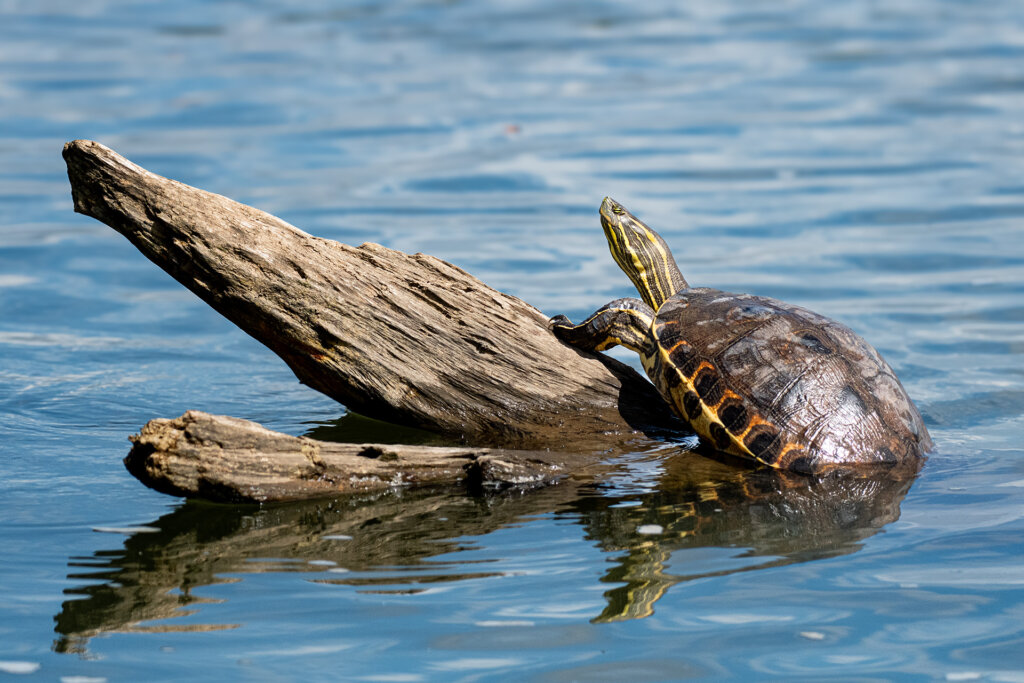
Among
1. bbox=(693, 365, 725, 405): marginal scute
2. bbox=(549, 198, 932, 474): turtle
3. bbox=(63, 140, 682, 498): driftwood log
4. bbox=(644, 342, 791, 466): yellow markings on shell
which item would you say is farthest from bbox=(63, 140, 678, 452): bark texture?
bbox=(693, 365, 725, 405): marginal scute

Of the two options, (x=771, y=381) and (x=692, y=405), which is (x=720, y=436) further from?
(x=771, y=381)

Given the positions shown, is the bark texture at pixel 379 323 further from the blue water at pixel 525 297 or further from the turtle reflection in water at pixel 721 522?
the turtle reflection in water at pixel 721 522

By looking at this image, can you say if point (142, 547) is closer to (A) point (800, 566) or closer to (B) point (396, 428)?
(B) point (396, 428)

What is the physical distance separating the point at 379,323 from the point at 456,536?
1.21 m

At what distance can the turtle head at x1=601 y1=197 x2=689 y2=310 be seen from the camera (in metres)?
6.04

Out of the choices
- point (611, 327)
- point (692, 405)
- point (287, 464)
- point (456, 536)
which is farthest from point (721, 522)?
Answer: point (287, 464)

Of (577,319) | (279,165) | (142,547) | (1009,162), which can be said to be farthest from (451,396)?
(1009,162)

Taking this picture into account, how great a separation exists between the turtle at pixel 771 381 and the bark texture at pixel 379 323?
Answer: 0.85 ft

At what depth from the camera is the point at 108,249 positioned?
10.2 m

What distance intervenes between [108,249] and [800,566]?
7858 mm

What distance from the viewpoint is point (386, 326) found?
514cm

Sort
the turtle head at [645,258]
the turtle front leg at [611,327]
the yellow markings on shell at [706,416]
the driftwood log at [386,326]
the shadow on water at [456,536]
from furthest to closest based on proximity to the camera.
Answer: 1. the turtle head at [645,258]
2. the turtle front leg at [611,327]
3. the yellow markings on shell at [706,416]
4. the driftwood log at [386,326]
5. the shadow on water at [456,536]

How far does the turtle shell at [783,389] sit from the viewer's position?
486cm

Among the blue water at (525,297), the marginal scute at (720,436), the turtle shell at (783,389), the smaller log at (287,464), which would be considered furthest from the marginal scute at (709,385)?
the smaller log at (287,464)
